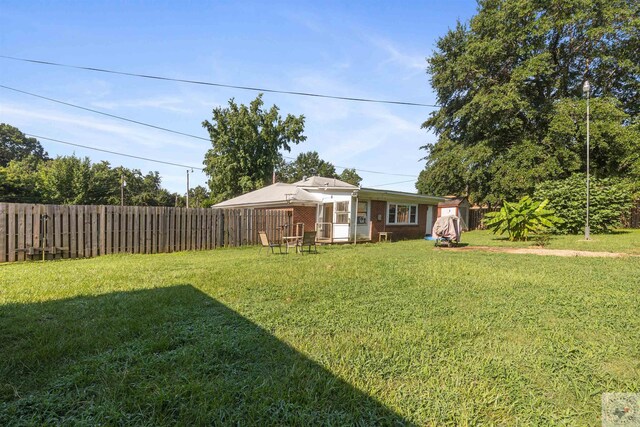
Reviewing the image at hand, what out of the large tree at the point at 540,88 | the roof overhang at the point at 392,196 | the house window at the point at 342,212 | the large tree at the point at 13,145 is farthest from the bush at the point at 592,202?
the large tree at the point at 13,145

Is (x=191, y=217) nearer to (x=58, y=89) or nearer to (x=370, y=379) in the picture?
(x=58, y=89)

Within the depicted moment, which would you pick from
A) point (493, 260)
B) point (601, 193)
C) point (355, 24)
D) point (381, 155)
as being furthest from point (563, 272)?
point (381, 155)

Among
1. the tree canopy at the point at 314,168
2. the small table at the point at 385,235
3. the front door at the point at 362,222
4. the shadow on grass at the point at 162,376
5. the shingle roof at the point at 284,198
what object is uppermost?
the tree canopy at the point at 314,168

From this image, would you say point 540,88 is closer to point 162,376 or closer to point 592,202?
point 592,202

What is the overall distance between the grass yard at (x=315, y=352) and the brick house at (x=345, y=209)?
10.5m

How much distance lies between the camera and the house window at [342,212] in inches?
634

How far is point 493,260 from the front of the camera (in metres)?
8.40

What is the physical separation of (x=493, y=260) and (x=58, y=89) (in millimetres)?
19928

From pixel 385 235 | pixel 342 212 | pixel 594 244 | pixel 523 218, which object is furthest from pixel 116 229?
pixel 594 244

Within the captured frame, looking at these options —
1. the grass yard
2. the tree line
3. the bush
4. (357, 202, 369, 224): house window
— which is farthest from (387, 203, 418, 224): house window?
the tree line

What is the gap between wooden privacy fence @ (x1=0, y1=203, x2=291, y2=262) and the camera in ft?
29.5

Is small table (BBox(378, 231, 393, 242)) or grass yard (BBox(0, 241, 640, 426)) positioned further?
small table (BBox(378, 231, 393, 242))

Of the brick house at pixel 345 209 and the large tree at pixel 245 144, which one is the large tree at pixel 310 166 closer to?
the large tree at pixel 245 144

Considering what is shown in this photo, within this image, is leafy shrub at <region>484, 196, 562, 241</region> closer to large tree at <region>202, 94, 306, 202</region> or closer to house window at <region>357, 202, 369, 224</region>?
house window at <region>357, 202, 369, 224</region>
